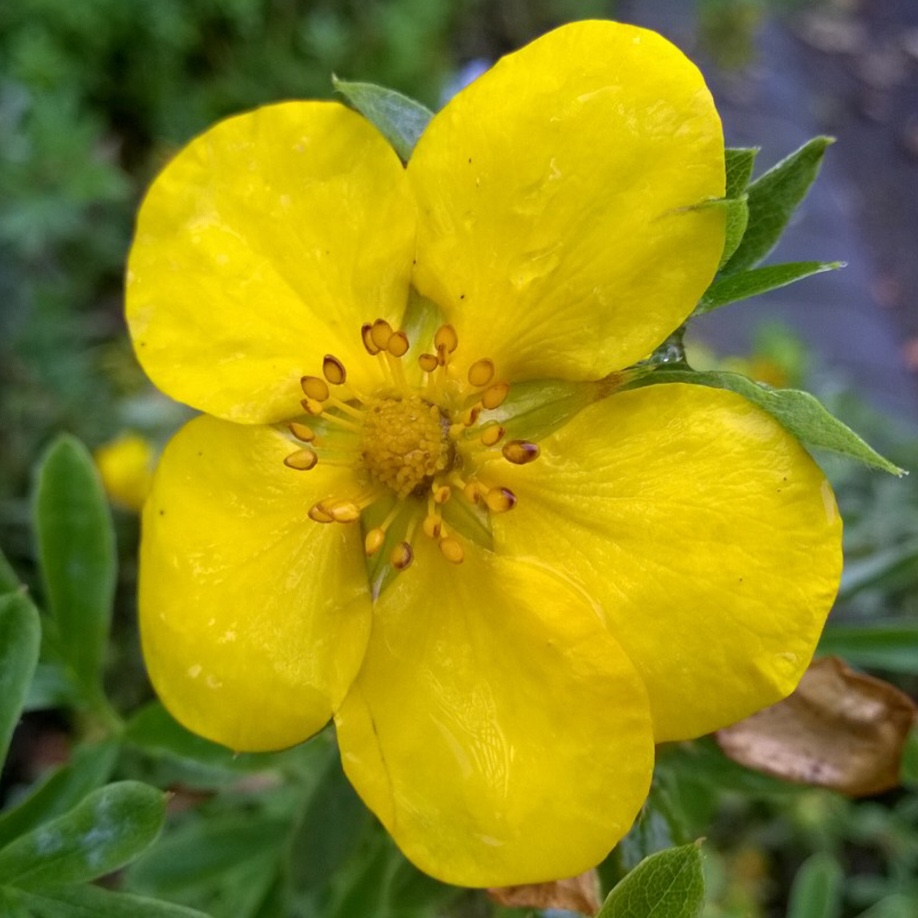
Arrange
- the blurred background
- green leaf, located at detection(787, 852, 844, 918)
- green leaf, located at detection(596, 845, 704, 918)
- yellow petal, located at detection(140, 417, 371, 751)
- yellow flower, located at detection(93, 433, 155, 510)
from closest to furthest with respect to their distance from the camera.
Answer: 1. green leaf, located at detection(596, 845, 704, 918)
2. yellow petal, located at detection(140, 417, 371, 751)
3. green leaf, located at detection(787, 852, 844, 918)
4. yellow flower, located at detection(93, 433, 155, 510)
5. the blurred background

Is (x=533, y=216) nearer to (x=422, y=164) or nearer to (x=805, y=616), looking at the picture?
(x=422, y=164)

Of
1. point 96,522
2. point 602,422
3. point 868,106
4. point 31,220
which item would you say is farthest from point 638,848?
point 868,106

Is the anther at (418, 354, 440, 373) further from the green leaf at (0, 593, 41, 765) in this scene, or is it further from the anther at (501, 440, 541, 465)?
the green leaf at (0, 593, 41, 765)

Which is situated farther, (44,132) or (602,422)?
(44,132)

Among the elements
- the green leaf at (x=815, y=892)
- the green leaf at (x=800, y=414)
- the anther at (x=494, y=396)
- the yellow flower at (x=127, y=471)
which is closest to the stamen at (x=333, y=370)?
the anther at (x=494, y=396)

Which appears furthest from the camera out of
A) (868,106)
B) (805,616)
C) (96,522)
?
(868,106)

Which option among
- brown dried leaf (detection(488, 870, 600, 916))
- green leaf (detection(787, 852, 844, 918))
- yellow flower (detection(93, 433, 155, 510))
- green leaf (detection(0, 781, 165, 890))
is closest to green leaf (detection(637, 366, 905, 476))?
brown dried leaf (detection(488, 870, 600, 916))

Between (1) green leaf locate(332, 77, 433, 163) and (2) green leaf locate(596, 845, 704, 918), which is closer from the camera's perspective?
(2) green leaf locate(596, 845, 704, 918)

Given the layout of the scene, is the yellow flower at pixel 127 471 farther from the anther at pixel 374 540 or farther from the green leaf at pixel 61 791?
the anther at pixel 374 540
